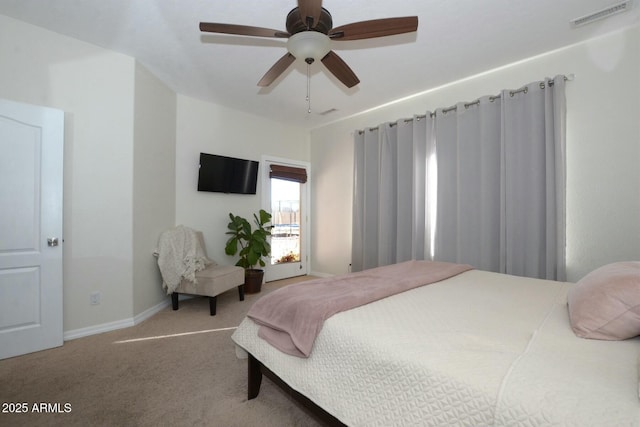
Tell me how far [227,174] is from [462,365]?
3.77 m

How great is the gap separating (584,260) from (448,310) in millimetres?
2115

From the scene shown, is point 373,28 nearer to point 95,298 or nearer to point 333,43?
point 333,43

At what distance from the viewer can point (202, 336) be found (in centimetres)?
259

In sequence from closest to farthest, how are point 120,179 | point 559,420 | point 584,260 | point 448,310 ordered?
point 559,420 → point 448,310 → point 584,260 → point 120,179

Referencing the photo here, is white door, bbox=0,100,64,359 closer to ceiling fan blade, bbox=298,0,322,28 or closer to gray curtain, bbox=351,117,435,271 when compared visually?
ceiling fan blade, bbox=298,0,322,28

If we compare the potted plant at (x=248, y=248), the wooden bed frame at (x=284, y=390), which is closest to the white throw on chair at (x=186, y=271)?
the potted plant at (x=248, y=248)

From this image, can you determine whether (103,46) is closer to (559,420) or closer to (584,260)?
(559,420)

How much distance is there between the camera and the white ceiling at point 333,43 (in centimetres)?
213

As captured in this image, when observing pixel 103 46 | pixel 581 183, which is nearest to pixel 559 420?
pixel 581 183

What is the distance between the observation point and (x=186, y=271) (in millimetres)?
3133

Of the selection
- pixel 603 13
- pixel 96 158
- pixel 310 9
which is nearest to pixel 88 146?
pixel 96 158

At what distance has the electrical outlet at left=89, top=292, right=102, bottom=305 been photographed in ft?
8.61

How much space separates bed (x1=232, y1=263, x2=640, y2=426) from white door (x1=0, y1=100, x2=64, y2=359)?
1.95 metres

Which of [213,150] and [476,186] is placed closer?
[476,186]
